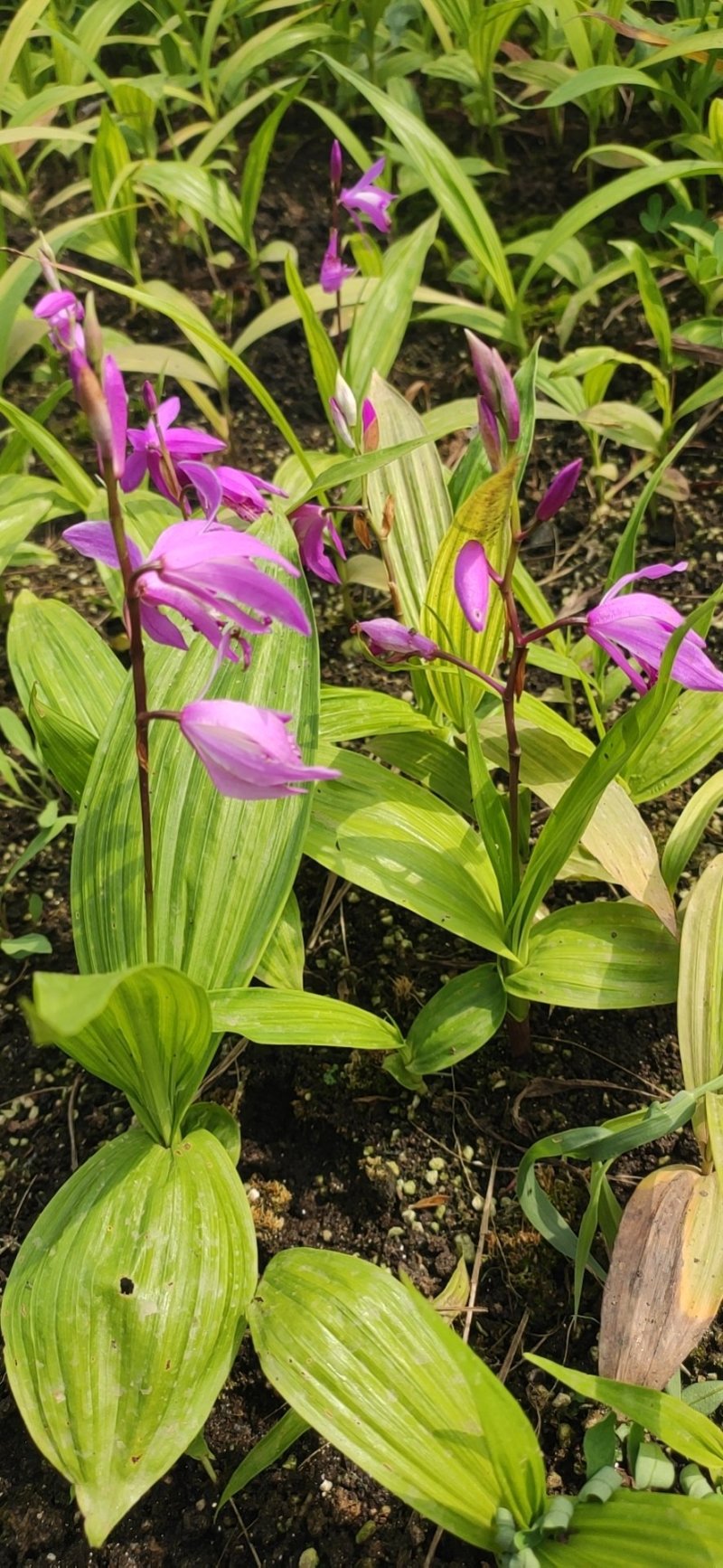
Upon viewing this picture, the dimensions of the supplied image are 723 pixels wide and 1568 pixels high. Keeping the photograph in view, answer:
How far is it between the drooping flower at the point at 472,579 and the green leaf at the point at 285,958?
16.8 inches

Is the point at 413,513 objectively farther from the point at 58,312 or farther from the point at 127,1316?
the point at 127,1316

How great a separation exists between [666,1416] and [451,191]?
6.41 ft

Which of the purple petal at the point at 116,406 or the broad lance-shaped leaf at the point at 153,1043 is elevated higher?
the purple petal at the point at 116,406

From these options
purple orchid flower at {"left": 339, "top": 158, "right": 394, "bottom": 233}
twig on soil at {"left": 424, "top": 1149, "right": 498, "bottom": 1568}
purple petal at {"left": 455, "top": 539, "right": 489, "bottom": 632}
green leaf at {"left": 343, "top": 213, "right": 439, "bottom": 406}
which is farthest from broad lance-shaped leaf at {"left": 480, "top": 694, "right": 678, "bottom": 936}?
purple orchid flower at {"left": 339, "top": 158, "right": 394, "bottom": 233}

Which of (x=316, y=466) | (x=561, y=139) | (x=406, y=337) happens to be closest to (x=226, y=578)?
(x=316, y=466)

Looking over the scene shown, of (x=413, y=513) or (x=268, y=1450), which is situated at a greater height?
(x=413, y=513)

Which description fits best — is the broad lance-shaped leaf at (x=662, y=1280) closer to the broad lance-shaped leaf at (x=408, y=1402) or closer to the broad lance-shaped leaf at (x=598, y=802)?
the broad lance-shaped leaf at (x=408, y=1402)

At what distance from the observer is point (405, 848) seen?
126cm

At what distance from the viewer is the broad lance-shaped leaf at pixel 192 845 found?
1.13 m

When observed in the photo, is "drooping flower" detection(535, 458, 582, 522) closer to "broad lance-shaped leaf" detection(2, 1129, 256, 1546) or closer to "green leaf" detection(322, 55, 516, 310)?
"broad lance-shaped leaf" detection(2, 1129, 256, 1546)

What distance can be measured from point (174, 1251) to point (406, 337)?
79.2 inches

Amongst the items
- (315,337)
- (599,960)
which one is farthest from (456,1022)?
(315,337)

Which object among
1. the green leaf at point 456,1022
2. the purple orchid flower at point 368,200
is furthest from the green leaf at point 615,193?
the green leaf at point 456,1022

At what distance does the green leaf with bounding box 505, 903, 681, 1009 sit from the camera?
119 centimetres
